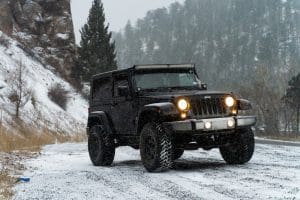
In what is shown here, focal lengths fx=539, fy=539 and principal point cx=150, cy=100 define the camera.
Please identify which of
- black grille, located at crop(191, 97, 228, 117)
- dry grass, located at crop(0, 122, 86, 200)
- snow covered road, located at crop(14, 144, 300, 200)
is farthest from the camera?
black grille, located at crop(191, 97, 228, 117)

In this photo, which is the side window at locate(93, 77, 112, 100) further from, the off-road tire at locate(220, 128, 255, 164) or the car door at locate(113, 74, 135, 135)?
the off-road tire at locate(220, 128, 255, 164)

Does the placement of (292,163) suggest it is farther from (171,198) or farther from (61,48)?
(61,48)

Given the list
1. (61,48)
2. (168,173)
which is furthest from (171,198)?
(61,48)

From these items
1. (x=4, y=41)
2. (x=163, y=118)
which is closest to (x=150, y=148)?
(x=163, y=118)

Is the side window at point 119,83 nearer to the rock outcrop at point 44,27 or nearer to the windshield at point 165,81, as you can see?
the windshield at point 165,81

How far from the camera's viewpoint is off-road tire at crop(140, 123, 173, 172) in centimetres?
941

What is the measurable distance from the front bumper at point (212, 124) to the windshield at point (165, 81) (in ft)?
5.22

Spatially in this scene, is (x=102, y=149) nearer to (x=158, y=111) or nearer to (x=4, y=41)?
(x=158, y=111)

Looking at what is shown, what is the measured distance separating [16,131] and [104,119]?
18.6 meters

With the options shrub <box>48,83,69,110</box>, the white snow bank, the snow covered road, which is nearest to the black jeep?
the snow covered road

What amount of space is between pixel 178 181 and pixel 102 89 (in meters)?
4.54

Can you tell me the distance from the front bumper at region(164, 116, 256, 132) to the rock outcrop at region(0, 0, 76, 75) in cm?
3842

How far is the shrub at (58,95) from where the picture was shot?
1593 inches

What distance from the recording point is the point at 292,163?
10.4 m
